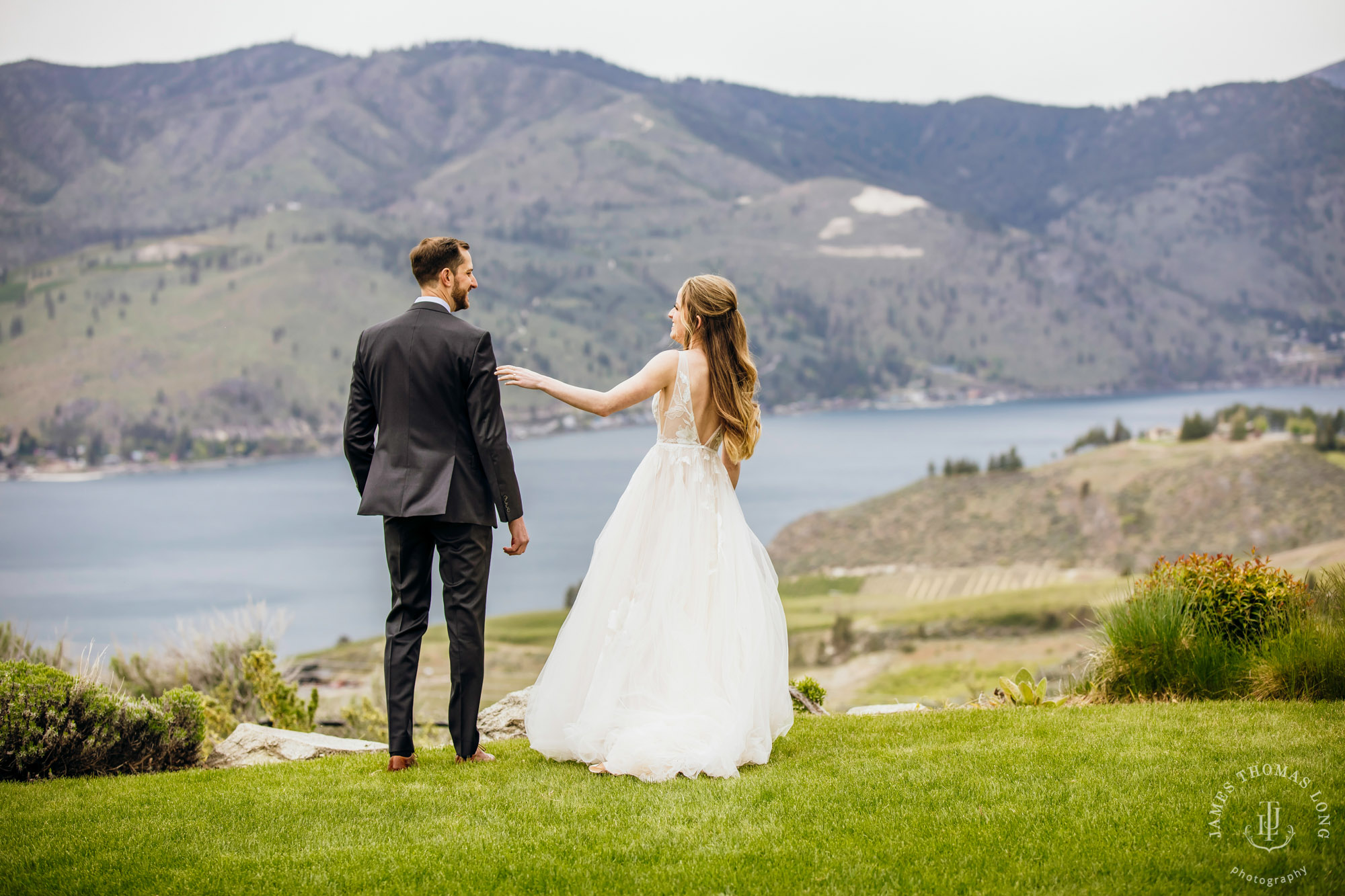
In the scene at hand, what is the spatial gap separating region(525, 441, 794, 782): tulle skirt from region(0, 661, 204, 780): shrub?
2.42 m

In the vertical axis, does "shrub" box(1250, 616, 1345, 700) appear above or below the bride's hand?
below

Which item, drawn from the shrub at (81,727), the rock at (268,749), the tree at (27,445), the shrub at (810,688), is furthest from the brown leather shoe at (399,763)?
the tree at (27,445)

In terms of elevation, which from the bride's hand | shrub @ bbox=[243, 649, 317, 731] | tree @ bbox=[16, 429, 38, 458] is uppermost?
the bride's hand

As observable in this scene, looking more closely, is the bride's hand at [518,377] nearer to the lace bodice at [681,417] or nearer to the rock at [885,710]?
the lace bodice at [681,417]

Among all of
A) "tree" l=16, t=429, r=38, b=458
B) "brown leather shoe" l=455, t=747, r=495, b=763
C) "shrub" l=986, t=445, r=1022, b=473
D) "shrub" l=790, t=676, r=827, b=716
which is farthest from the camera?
"tree" l=16, t=429, r=38, b=458

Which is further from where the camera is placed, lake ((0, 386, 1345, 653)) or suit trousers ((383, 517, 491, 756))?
lake ((0, 386, 1345, 653))

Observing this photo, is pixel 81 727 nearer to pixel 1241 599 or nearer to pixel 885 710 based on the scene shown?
pixel 885 710

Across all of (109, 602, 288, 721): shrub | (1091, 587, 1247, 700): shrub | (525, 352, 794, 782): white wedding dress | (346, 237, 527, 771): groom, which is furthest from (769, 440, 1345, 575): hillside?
(346, 237, 527, 771): groom

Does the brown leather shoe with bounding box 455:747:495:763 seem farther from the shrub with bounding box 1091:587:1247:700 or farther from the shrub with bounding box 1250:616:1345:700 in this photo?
the shrub with bounding box 1250:616:1345:700

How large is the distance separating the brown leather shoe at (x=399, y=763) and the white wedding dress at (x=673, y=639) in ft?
2.10

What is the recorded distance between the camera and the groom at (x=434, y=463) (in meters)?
4.81

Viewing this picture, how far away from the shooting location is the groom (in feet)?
15.8

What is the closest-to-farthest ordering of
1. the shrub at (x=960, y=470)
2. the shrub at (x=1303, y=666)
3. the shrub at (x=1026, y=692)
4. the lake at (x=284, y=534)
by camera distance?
the shrub at (x=1303, y=666) → the shrub at (x=1026, y=692) → the lake at (x=284, y=534) → the shrub at (x=960, y=470)

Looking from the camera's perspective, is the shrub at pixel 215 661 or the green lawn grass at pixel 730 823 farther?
the shrub at pixel 215 661
